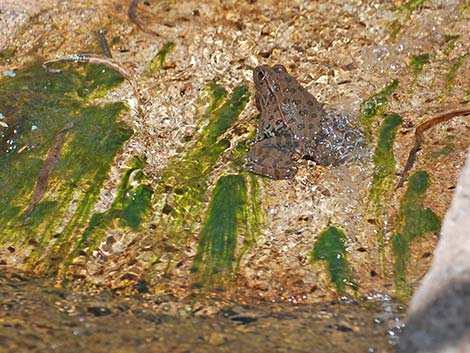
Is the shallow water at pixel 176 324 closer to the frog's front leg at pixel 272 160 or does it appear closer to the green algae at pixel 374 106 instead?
the frog's front leg at pixel 272 160

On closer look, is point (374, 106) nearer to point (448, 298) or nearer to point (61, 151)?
point (61, 151)

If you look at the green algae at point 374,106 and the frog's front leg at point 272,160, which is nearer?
the frog's front leg at point 272,160

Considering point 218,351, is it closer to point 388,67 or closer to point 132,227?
point 132,227

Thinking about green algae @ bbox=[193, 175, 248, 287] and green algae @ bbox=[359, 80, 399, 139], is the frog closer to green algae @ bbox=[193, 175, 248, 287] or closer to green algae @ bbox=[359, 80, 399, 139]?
green algae @ bbox=[359, 80, 399, 139]

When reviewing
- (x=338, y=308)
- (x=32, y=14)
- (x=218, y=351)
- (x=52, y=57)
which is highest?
(x=32, y=14)

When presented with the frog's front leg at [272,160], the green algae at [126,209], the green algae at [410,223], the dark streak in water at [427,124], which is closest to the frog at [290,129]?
the frog's front leg at [272,160]

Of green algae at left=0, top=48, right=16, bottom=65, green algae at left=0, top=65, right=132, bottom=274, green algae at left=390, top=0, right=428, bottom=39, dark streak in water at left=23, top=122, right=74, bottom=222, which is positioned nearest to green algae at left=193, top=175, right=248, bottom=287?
green algae at left=0, top=65, right=132, bottom=274

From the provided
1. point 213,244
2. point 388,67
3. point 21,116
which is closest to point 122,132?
point 21,116
